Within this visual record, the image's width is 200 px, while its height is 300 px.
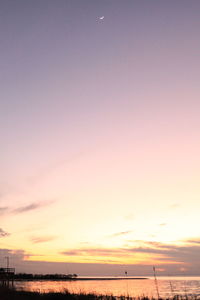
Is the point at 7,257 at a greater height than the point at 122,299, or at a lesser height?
greater

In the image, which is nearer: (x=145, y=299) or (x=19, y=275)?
(x=145, y=299)

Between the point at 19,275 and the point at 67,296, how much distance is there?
131 metres

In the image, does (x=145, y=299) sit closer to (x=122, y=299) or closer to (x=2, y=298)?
(x=122, y=299)

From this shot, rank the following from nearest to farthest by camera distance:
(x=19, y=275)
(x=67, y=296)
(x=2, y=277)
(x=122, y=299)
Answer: (x=67, y=296) → (x=122, y=299) → (x=2, y=277) → (x=19, y=275)

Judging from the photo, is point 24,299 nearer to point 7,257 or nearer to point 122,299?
point 122,299

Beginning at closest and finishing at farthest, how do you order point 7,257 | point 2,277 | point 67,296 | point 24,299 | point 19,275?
point 24,299, point 67,296, point 2,277, point 7,257, point 19,275

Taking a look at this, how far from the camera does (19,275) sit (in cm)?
14388

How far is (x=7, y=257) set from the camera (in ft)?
314

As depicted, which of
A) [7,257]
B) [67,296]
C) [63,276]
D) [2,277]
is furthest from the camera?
[63,276]

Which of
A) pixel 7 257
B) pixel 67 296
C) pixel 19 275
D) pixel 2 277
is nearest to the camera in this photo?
pixel 67 296

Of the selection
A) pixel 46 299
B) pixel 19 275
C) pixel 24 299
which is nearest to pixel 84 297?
pixel 46 299

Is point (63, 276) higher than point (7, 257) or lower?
lower

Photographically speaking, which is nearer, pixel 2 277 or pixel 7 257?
pixel 2 277

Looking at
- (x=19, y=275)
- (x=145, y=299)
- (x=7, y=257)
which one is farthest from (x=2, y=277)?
(x=19, y=275)
